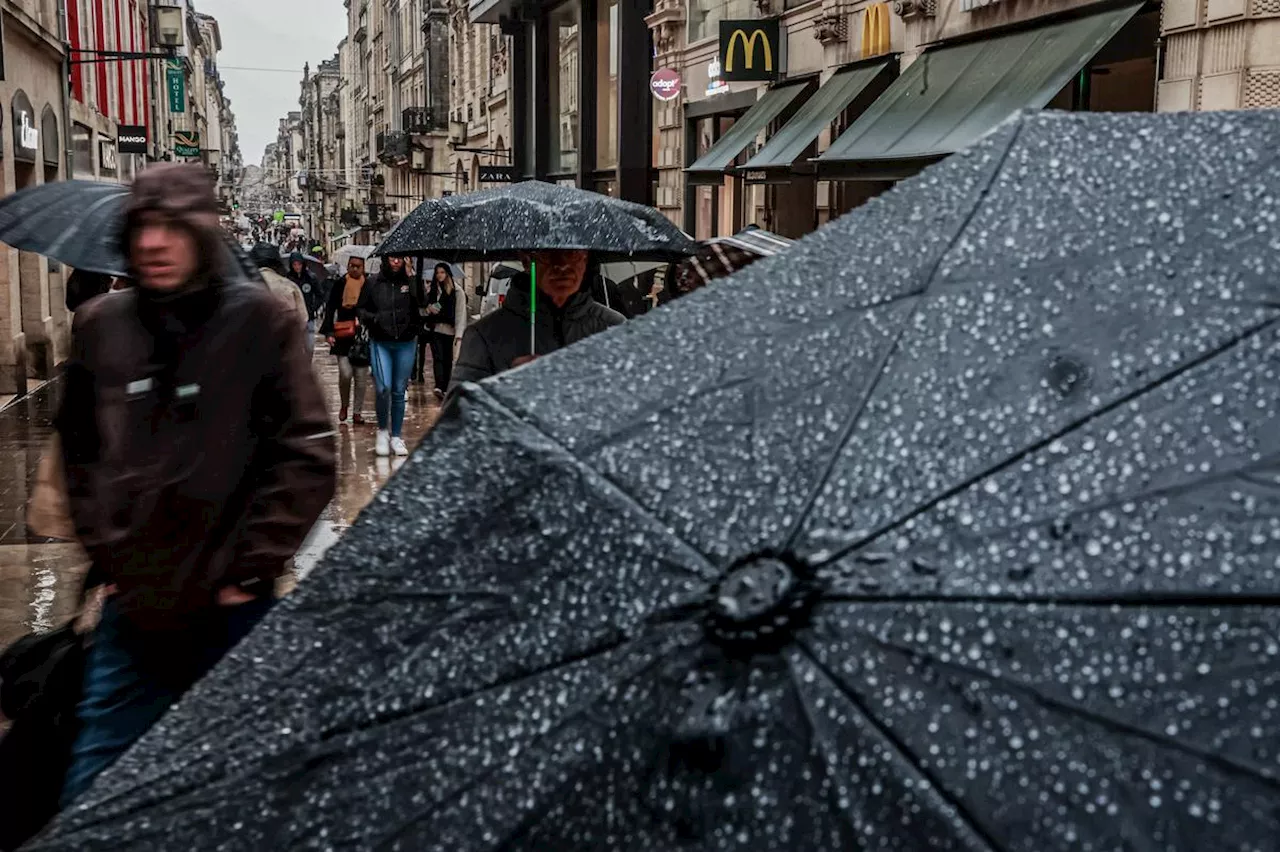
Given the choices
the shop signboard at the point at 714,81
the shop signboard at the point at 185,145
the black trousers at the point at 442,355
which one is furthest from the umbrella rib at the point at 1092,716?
the shop signboard at the point at 185,145

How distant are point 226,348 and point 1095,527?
214 centimetres

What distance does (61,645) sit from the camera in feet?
10.3

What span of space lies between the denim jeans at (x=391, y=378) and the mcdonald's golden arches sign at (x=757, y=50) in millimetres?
7840

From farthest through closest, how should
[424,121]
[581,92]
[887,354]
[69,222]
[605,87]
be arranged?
[424,121] → [581,92] → [605,87] → [69,222] → [887,354]

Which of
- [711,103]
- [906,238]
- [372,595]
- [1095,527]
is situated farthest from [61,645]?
[711,103]

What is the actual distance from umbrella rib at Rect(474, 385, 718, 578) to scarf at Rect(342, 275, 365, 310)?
1251 centimetres

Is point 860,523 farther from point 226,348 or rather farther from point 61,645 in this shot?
point 61,645

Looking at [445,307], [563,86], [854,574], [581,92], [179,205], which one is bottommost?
[445,307]

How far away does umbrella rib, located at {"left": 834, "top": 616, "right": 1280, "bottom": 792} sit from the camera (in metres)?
1.02

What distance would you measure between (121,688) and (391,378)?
9279 millimetres

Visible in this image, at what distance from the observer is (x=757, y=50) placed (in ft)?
59.3

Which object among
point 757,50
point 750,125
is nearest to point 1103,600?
point 750,125

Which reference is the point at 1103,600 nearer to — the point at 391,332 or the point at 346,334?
the point at 391,332

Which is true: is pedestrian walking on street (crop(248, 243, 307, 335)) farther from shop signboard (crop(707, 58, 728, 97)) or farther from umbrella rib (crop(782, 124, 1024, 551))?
umbrella rib (crop(782, 124, 1024, 551))
